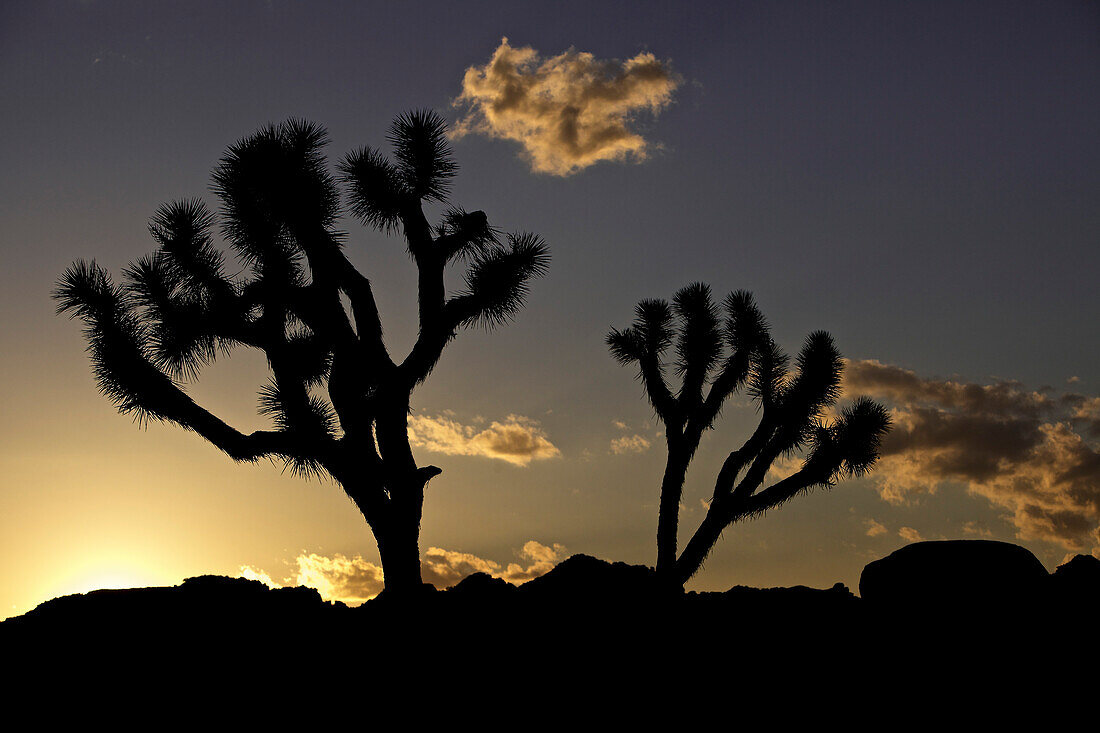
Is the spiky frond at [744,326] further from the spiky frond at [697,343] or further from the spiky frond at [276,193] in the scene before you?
the spiky frond at [276,193]

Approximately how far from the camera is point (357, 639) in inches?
325

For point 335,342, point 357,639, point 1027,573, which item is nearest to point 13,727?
point 357,639

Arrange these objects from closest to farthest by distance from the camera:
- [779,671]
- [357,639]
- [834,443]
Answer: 1. [779,671]
2. [357,639]
3. [834,443]

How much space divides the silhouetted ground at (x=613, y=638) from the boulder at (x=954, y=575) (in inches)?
0.8

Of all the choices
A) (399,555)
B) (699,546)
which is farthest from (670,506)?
(399,555)

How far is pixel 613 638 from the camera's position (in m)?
8.45

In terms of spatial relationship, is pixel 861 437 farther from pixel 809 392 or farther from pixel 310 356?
pixel 310 356

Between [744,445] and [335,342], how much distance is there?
26.0 feet

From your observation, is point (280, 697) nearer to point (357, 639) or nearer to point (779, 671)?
point (357, 639)

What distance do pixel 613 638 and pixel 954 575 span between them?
394 cm

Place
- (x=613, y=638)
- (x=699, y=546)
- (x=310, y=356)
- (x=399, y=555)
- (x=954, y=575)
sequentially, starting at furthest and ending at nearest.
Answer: (x=699, y=546) → (x=310, y=356) → (x=399, y=555) → (x=954, y=575) → (x=613, y=638)

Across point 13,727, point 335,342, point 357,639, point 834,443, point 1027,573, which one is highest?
point 335,342

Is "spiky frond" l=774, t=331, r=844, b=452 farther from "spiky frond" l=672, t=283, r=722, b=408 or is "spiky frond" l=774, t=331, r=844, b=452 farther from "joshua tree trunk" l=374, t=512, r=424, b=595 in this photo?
"joshua tree trunk" l=374, t=512, r=424, b=595

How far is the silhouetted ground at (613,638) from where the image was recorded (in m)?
7.30
